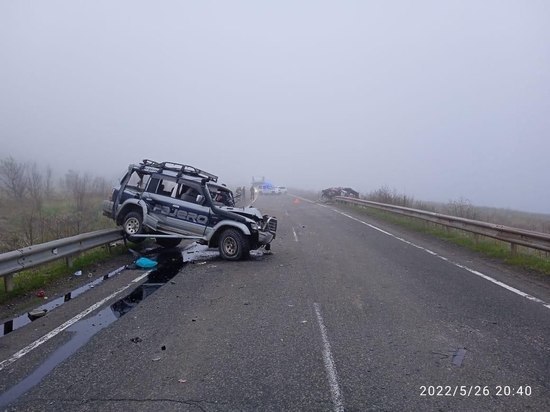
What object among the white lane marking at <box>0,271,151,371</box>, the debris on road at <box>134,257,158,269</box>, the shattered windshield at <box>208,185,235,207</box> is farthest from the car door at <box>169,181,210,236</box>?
the white lane marking at <box>0,271,151,371</box>

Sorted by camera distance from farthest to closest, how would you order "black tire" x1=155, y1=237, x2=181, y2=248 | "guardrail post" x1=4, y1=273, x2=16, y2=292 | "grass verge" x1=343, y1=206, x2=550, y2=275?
1. "black tire" x1=155, y1=237, x2=181, y2=248
2. "grass verge" x1=343, y1=206, x2=550, y2=275
3. "guardrail post" x1=4, y1=273, x2=16, y2=292

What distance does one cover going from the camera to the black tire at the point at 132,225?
12633 mm

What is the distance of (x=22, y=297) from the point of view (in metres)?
7.97

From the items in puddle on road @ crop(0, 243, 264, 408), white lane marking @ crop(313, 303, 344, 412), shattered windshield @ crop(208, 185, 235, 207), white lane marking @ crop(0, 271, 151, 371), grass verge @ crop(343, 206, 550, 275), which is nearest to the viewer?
white lane marking @ crop(313, 303, 344, 412)

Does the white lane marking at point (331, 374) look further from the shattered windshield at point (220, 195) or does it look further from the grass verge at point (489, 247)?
the shattered windshield at point (220, 195)

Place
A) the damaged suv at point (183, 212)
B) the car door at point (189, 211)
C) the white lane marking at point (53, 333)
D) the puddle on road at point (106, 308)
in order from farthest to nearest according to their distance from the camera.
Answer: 1. the car door at point (189, 211)
2. the damaged suv at point (183, 212)
3. the white lane marking at point (53, 333)
4. the puddle on road at point (106, 308)

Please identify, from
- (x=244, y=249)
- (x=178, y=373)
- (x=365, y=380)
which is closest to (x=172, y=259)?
(x=244, y=249)

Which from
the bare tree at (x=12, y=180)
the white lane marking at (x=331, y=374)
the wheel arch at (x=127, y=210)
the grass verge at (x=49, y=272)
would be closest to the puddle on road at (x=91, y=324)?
the grass verge at (x=49, y=272)

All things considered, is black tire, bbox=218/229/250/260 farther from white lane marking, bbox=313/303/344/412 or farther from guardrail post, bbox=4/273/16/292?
white lane marking, bbox=313/303/344/412

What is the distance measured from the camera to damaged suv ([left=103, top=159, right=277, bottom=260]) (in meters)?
11.8

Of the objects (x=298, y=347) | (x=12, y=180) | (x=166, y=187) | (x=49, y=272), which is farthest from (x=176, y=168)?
(x=12, y=180)

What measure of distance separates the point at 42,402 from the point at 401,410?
3045 millimetres

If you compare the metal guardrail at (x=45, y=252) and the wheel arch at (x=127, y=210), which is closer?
the metal guardrail at (x=45, y=252)

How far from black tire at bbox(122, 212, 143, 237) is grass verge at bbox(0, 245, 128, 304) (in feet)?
1.96
